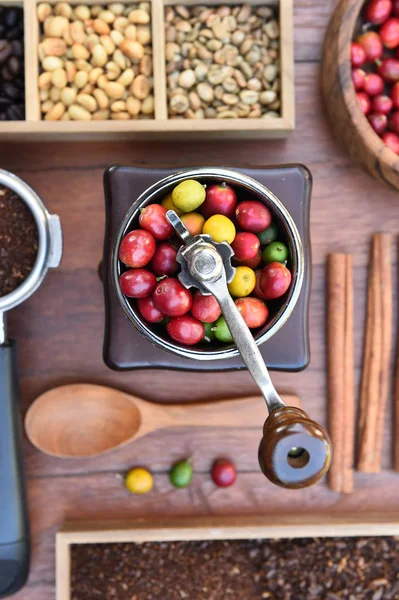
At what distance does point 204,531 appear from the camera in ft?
2.97

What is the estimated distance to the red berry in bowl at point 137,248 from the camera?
2.06 ft

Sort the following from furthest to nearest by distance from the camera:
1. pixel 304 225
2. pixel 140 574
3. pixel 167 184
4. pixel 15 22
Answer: pixel 140 574 → pixel 15 22 → pixel 304 225 → pixel 167 184

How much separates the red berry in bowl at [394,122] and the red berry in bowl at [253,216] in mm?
→ 360

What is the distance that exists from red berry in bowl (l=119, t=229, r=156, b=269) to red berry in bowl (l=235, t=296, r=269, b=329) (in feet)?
0.37

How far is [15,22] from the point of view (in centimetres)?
87

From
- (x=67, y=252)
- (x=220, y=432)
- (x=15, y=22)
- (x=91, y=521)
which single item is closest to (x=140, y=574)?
(x=91, y=521)

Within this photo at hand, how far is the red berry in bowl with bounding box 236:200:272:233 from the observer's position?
64 centimetres

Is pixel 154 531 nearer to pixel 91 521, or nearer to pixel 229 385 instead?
pixel 91 521

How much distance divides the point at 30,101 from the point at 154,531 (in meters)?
0.67

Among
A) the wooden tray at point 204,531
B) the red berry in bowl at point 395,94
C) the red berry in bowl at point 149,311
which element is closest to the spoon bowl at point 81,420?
the wooden tray at point 204,531

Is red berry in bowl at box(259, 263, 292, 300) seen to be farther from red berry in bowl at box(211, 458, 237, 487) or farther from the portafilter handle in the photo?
red berry in bowl at box(211, 458, 237, 487)

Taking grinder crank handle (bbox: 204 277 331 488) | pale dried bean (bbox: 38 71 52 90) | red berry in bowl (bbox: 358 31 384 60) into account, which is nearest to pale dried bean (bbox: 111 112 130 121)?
pale dried bean (bbox: 38 71 52 90)

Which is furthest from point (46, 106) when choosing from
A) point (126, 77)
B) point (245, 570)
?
point (245, 570)

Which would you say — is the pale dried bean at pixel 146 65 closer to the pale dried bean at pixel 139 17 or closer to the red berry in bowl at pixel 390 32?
the pale dried bean at pixel 139 17
